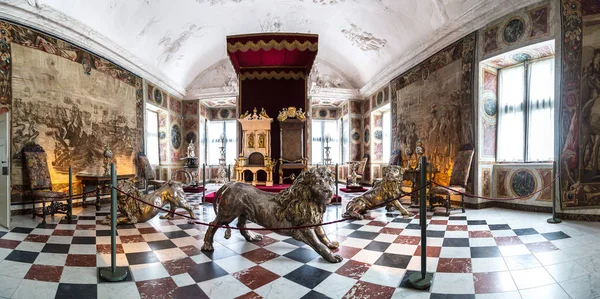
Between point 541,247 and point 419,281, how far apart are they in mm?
2166

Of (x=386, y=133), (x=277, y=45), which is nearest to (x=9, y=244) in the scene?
(x=277, y=45)

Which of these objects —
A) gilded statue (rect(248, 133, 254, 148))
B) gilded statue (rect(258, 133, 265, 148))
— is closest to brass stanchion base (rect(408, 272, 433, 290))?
gilded statue (rect(258, 133, 265, 148))

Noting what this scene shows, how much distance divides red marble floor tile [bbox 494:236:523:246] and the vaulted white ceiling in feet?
17.2

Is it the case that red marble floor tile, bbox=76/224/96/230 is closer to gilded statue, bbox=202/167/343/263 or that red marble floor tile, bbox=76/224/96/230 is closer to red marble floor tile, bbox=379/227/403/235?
gilded statue, bbox=202/167/343/263

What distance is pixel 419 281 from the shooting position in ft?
7.59

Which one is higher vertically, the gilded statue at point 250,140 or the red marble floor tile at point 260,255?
the gilded statue at point 250,140

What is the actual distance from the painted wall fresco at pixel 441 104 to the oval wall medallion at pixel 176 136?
35.6ft

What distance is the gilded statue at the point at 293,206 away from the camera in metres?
2.92

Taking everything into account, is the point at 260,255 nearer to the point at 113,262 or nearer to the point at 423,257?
the point at 113,262

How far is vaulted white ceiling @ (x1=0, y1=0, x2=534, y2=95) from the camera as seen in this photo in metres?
7.04

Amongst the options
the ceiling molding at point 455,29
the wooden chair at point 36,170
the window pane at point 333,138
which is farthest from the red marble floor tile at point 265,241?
the window pane at point 333,138

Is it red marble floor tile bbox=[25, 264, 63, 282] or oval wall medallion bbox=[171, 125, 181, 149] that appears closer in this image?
red marble floor tile bbox=[25, 264, 63, 282]

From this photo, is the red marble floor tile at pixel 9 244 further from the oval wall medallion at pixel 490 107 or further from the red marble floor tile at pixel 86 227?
the oval wall medallion at pixel 490 107

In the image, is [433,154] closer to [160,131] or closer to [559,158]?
[559,158]
